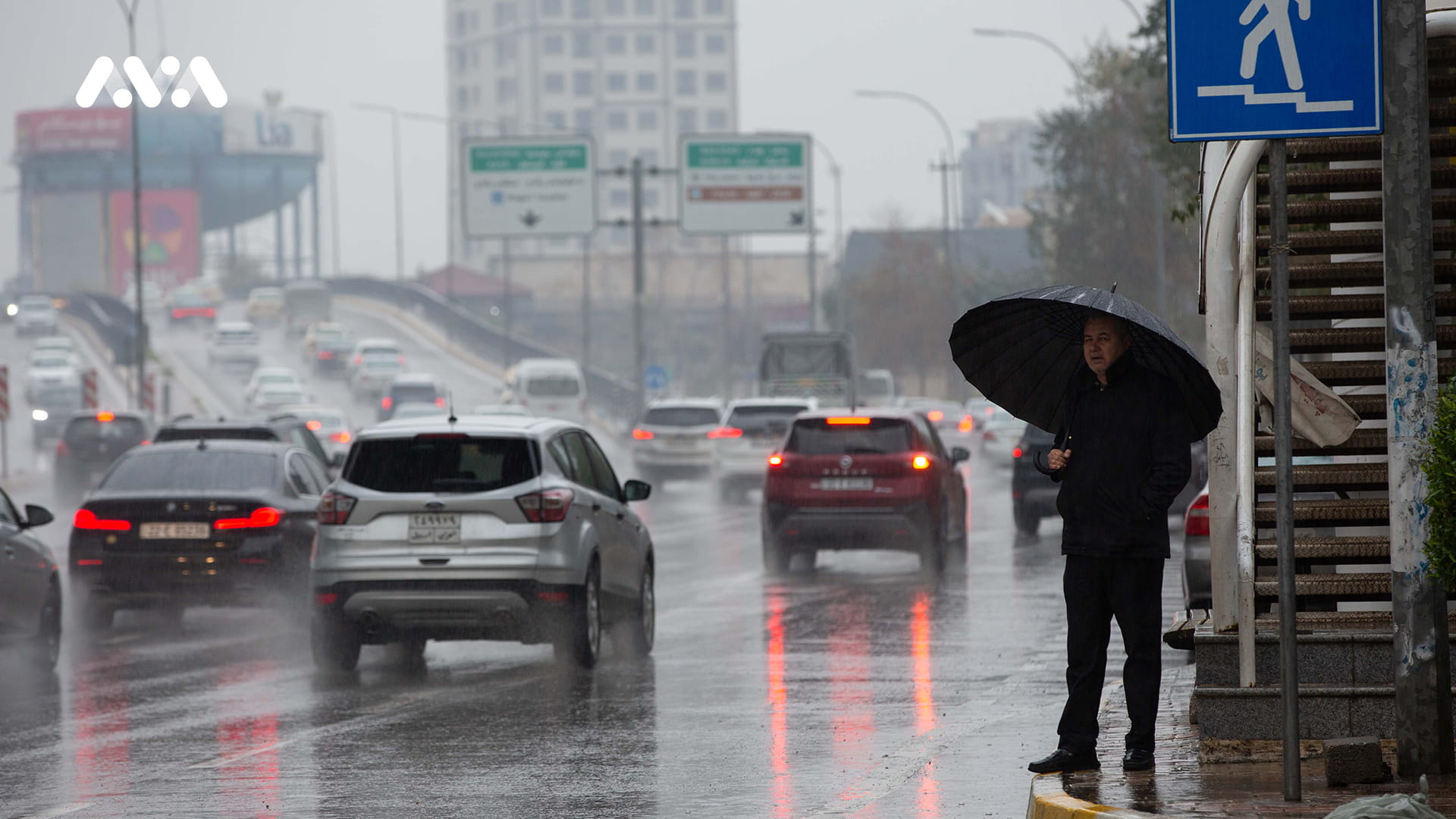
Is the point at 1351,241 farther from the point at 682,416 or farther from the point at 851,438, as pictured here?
the point at 682,416

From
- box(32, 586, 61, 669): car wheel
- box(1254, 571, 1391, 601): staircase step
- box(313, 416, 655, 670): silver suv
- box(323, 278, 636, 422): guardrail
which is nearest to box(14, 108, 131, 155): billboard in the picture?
box(323, 278, 636, 422): guardrail

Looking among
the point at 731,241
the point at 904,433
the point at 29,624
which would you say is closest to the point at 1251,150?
the point at 29,624

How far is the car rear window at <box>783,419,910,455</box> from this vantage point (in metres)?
21.0

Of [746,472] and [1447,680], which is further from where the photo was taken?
[746,472]

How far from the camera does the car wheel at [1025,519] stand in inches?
1008

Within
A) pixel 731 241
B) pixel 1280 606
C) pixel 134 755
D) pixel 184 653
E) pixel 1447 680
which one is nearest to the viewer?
pixel 1280 606

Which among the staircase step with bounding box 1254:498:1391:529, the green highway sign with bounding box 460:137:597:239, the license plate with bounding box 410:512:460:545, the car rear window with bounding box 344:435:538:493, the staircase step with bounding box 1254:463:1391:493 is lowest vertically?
the license plate with bounding box 410:512:460:545

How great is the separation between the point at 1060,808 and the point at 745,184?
154ft

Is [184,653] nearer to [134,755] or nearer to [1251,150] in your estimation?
[134,755]

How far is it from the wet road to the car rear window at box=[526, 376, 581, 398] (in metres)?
43.3

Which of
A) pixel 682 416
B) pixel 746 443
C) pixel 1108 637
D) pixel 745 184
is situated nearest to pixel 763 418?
pixel 746 443

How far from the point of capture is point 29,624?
46.2 ft

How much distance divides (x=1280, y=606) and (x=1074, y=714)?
1.42m

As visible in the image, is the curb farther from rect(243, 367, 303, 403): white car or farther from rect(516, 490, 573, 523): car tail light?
rect(243, 367, 303, 403): white car
